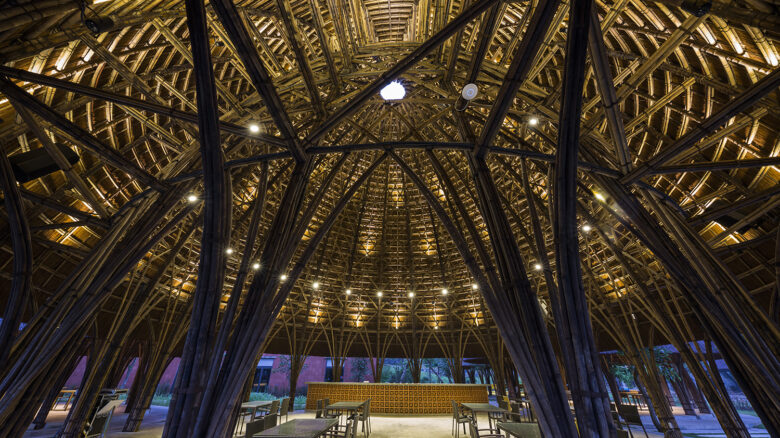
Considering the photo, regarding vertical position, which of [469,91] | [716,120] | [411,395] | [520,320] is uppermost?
[469,91]

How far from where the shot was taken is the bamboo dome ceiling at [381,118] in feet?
23.7

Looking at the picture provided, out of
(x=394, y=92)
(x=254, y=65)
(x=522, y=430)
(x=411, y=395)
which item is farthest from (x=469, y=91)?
(x=411, y=395)

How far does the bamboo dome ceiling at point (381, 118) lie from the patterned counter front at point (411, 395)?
10129 mm

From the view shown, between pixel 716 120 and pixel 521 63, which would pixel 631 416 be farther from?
pixel 521 63

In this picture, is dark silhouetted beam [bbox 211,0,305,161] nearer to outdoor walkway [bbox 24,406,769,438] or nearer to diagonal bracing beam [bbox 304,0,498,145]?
diagonal bracing beam [bbox 304,0,498,145]

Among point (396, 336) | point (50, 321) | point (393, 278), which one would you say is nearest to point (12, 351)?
point (50, 321)

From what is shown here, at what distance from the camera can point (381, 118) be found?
16.7 metres

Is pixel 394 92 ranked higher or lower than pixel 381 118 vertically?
lower

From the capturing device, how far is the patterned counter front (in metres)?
22.7

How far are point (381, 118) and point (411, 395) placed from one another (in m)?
20.7

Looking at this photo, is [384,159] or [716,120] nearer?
[716,120]

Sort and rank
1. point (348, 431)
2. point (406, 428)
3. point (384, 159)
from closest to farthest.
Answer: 1. point (348, 431)
2. point (384, 159)
3. point (406, 428)

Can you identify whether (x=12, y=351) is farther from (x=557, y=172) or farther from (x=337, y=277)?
(x=337, y=277)

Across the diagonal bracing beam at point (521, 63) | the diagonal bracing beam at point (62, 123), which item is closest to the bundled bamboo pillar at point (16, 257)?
the diagonal bracing beam at point (62, 123)
